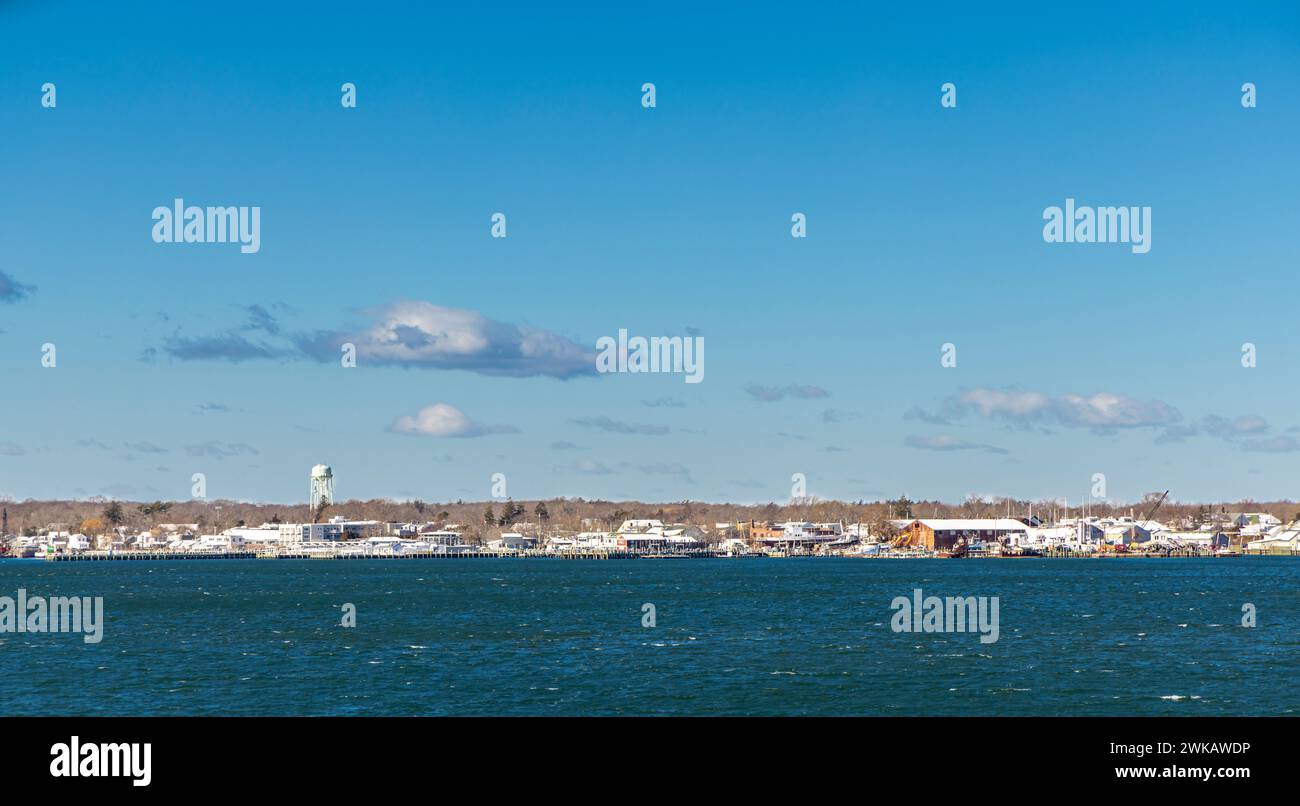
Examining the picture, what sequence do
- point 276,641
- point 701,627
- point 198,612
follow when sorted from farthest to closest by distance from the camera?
point 198,612 → point 701,627 → point 276,641

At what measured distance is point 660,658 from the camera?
50344 millimetres

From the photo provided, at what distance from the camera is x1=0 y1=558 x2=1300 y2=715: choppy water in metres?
39.2

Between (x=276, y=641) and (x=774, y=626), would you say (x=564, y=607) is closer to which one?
(x=774, y=626)

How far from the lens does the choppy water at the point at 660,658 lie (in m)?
39.2

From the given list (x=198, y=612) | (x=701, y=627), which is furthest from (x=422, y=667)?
(x=198, y=612)

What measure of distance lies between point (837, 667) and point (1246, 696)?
49.1 feet
